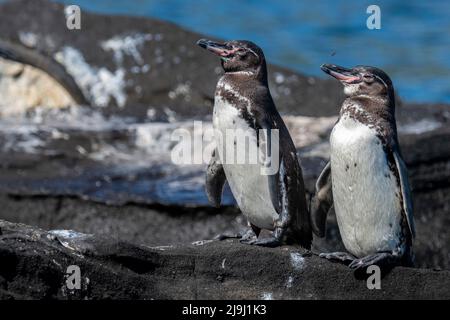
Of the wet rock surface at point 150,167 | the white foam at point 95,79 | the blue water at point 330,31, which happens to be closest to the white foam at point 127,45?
the wet rock surface at point 150,167

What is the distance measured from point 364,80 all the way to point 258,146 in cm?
59

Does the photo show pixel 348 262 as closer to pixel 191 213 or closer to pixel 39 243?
pixel 39 243

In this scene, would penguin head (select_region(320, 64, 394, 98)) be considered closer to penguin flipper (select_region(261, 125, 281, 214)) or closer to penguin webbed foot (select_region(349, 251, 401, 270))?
penguin flipper (select_region(261, 125, 281, 214))

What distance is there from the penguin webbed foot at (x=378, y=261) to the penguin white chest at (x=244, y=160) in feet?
1.83

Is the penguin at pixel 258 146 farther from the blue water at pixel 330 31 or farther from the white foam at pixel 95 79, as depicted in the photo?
the blue water at pixel 330 31

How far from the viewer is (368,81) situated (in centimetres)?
600

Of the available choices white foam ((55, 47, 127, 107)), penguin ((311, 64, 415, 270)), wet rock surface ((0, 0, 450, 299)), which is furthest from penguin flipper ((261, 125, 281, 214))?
white foam ((55, 47, 127, 107))

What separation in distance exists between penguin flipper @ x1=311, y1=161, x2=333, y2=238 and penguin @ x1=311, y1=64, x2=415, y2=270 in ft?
0.88

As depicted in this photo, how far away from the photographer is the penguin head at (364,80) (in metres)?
5.99

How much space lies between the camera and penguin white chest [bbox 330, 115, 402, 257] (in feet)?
19.2

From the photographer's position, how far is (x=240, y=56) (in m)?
6.24

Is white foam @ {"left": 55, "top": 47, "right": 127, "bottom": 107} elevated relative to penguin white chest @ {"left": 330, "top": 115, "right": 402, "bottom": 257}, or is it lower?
elevated

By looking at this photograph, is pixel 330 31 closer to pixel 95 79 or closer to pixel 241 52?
pixel 95 79

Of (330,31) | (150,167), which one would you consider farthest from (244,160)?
(330,31)
